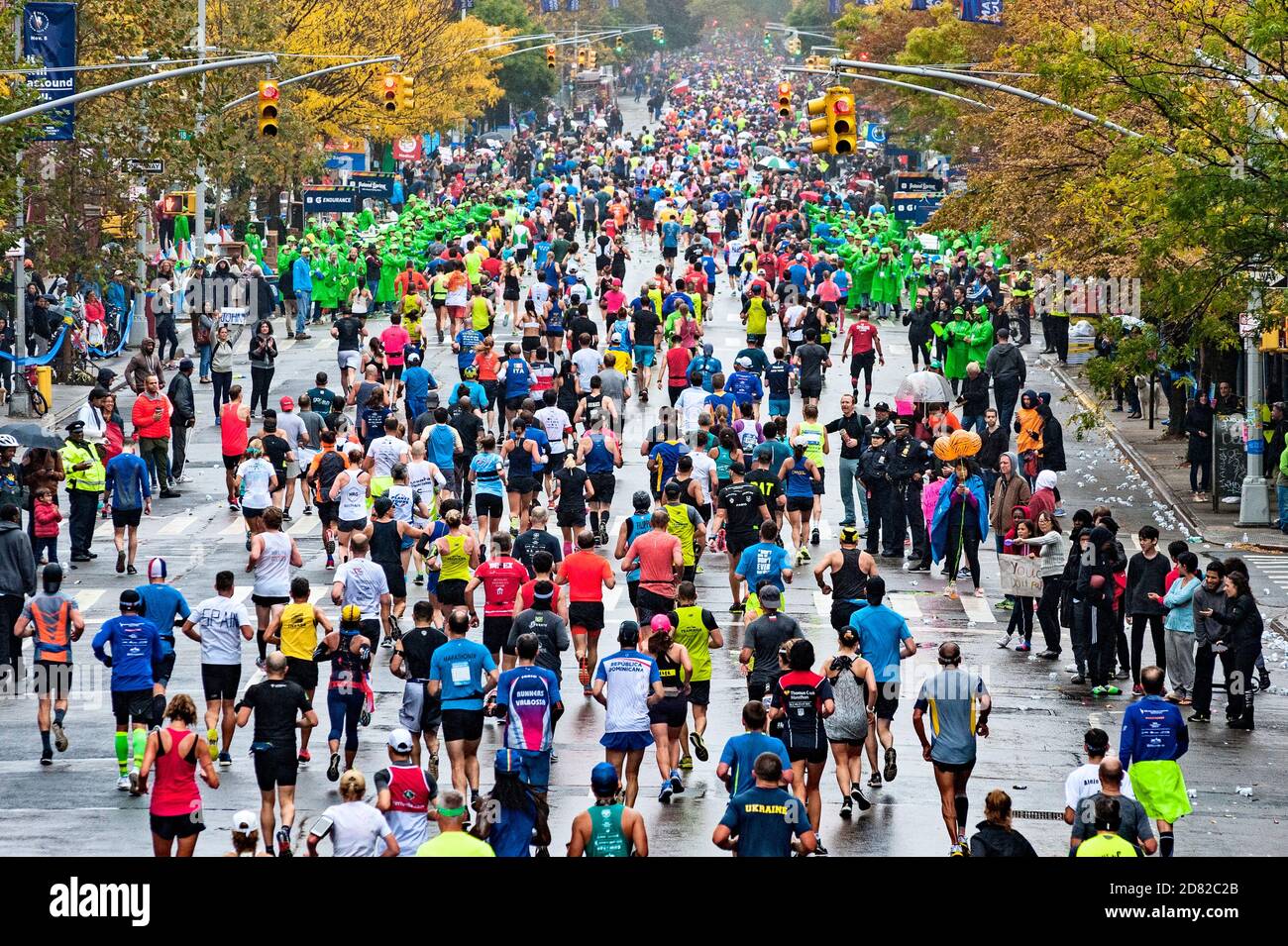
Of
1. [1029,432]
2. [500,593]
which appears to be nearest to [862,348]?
[1029,432]

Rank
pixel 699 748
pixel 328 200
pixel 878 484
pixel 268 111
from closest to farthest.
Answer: pixel 699 748, pixel 878 484, pixel 268 111, pixel 328 200

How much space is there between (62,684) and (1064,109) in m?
14.1

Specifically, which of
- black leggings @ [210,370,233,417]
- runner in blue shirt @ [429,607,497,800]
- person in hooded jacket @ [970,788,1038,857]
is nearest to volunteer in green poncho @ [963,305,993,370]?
black leggings @ [210,370,233,417]

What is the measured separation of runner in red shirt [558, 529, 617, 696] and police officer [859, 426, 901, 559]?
722 centimetres

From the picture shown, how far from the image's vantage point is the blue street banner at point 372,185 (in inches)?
2393

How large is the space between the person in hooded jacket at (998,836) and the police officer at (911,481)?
13114 millimetres

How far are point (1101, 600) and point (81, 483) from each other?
11.3 m

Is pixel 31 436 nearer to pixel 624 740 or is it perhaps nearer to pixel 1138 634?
pixel 624 740

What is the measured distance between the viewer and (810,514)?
2611 cm

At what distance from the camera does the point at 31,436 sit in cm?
2428

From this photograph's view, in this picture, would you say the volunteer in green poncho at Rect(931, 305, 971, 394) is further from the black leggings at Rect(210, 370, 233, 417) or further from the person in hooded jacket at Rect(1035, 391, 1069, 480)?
the black leggings at Rect(210, 370, 233, 417)

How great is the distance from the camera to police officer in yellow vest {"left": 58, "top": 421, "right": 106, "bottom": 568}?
2462 centimetres

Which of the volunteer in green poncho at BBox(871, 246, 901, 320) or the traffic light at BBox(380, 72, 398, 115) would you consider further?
the traffic light at BBox(380, 72, 398, 115)
